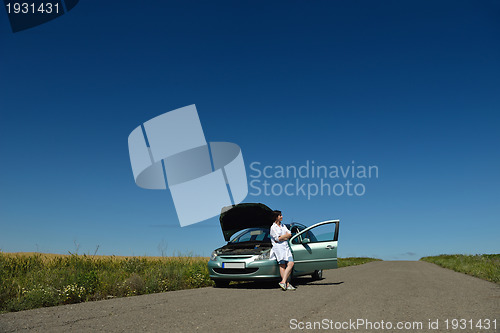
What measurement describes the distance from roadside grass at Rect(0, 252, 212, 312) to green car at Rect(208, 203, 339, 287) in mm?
1145

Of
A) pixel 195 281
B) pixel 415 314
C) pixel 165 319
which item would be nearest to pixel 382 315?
pixel 415 314

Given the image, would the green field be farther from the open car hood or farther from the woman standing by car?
the woman standing by car

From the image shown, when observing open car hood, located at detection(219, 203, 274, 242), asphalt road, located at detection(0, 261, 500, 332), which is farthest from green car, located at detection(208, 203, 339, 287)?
asphalt road, located at detection(0, 261, 500, 332)

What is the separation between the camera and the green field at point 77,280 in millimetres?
6938

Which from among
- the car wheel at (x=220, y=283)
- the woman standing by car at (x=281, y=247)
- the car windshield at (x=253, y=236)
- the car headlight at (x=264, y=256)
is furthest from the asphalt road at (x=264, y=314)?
the car windshield at (x=253, y=236)

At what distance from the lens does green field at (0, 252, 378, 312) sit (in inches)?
273

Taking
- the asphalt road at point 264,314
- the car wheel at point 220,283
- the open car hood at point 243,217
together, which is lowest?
the car wheel at point 220,283

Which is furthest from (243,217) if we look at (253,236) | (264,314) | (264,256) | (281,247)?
(264,314)

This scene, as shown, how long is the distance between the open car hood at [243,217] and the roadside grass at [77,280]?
1.43m

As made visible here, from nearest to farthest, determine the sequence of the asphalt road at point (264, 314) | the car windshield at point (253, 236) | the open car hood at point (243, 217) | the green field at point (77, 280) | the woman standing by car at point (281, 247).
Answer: the asphalt road at point (264, 314), the green field at point (77, 280), the woman standing by car at point (281, 247), the car windshield at point (253, 236), the open car hood at point (243, 217)

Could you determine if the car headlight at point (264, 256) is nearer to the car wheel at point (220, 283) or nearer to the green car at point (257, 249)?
the green car at point (257, 249)

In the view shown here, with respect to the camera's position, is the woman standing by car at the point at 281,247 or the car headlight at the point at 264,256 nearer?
the woman standing by car at the point at 281,247

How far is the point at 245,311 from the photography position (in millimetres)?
6047

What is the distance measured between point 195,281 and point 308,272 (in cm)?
319
